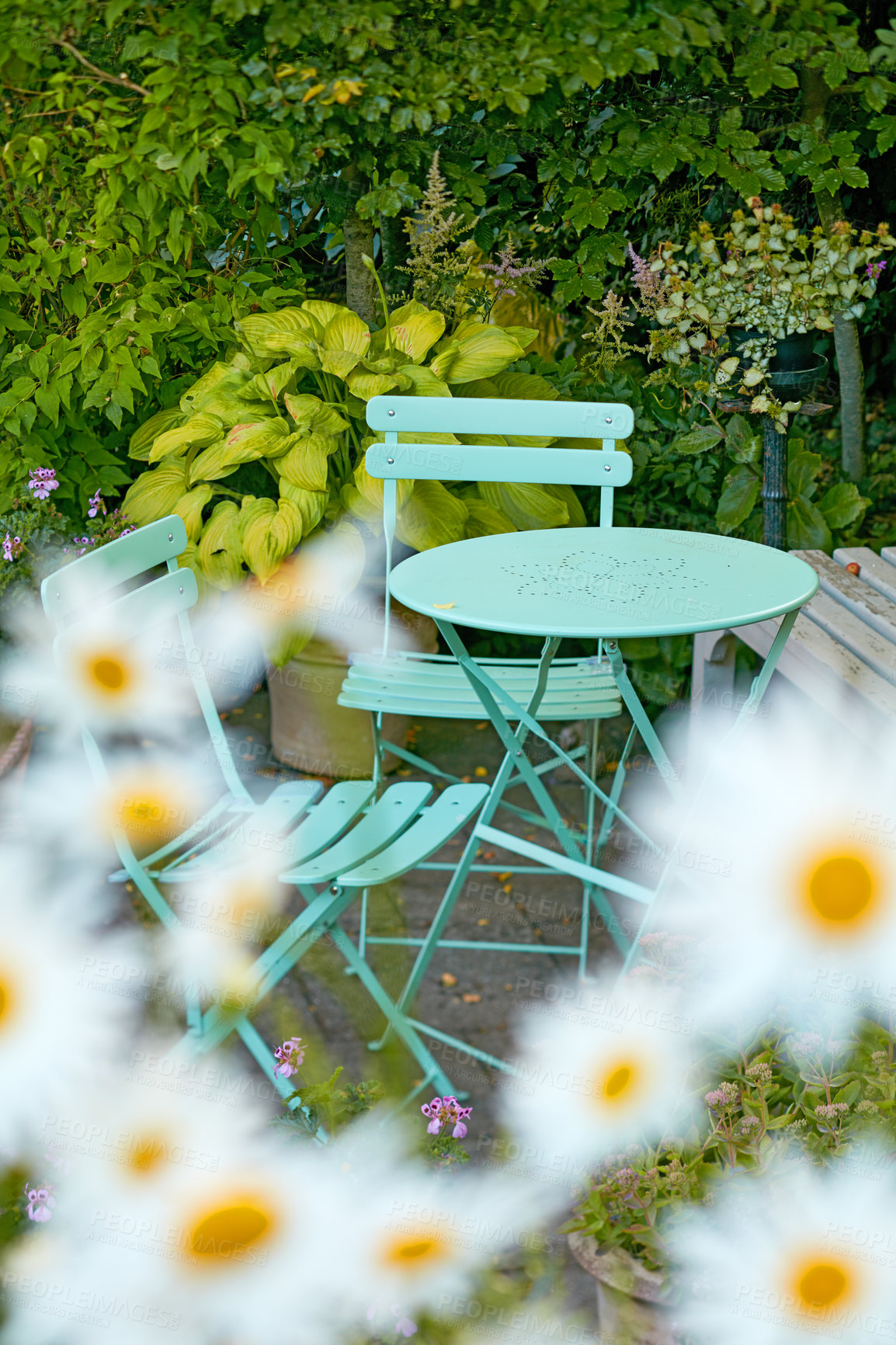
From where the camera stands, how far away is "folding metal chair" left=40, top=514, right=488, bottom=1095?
1.81 m

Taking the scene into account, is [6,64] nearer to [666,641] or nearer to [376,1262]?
[666,641]

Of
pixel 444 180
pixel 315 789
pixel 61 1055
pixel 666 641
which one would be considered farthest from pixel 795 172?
pixel 61 1055

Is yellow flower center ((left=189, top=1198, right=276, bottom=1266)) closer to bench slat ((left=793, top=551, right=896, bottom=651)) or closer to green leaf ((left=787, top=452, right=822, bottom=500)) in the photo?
bench slat ((left=793, top=551, right=896, bottom=651))

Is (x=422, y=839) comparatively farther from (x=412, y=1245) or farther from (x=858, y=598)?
(x=858, y=598)

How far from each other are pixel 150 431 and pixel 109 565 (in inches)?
62.7

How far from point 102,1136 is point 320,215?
2974 mm

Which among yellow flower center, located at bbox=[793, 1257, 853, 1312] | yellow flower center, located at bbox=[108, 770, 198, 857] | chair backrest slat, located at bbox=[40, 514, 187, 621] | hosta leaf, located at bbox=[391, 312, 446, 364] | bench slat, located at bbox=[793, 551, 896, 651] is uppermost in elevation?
hosta leaf, located at bbox=[391, 312, 446, 364]

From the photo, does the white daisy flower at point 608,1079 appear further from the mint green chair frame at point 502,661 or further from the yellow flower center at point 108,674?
the yellow flower center at point 108,674

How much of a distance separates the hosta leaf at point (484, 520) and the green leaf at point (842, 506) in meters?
0.97

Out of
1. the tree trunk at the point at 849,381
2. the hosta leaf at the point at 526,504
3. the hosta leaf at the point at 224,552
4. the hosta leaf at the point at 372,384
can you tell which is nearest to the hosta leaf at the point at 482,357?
the hosta leaf at the point at 372,384

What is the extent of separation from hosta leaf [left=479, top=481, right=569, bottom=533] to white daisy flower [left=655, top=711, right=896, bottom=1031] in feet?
5.65

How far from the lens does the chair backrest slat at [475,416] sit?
2607 mm

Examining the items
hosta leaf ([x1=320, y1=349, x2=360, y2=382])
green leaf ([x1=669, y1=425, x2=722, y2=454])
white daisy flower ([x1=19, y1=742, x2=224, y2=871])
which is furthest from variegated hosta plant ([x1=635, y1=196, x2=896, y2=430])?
white daisy flower ([x1=19, y1=742, x2=224, y2=871])

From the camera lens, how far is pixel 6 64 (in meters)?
2.79
